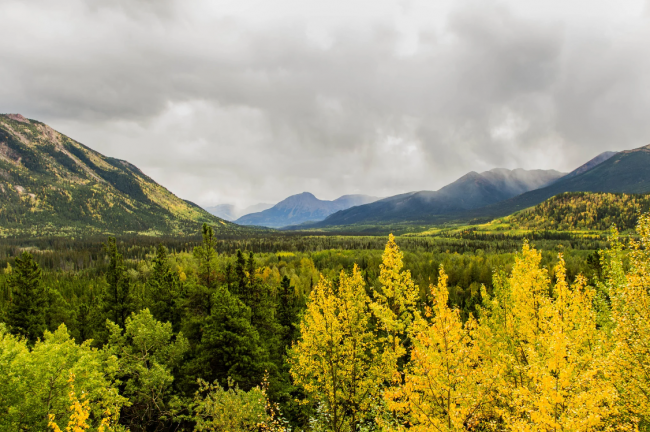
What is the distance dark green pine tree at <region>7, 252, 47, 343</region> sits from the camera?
33375 mm

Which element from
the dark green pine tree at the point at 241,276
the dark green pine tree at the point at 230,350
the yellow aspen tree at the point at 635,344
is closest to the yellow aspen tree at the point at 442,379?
the yellow aspen tree at the point at 635,344

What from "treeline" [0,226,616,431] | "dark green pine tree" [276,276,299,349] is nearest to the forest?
"treeline" [0,226,616,431]

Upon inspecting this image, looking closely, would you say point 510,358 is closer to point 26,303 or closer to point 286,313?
point 286,313

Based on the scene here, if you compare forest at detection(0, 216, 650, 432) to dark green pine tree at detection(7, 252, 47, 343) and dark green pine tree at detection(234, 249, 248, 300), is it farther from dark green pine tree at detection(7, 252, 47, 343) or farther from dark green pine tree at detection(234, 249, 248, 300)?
dark green pine tree at detection(234, 249, 248, 300)

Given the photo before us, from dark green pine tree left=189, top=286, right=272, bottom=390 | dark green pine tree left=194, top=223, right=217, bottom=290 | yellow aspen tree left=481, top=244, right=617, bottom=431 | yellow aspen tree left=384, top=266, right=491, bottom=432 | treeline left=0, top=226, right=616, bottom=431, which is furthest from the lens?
dark green pine tree left=194, top=223, right=217, bottom=290

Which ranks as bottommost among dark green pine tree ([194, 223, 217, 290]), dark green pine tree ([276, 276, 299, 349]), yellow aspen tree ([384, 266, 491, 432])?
dark green pine tree ([276, 276, 299, 349])

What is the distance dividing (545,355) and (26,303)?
49.6 metres

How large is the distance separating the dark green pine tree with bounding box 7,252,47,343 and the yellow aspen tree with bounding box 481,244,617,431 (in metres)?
46.3

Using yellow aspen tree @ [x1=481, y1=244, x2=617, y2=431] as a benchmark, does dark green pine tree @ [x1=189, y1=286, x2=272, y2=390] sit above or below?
below

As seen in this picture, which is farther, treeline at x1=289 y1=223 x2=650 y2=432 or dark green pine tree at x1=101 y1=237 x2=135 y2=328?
dark green pine tree at x1=101 y1=237 x2=135 y2=328

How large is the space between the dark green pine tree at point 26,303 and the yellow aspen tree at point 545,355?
152 ft

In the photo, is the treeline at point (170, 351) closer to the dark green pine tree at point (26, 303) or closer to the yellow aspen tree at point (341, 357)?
the dark green pine tree at point (26, 303)

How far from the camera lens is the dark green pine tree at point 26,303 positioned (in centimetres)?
3338

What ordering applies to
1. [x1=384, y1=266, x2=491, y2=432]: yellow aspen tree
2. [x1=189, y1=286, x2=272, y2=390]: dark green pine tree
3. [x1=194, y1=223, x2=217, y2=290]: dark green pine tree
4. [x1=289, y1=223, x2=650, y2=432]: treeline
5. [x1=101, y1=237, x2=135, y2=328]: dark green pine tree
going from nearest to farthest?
[x1=289, y1=223, x2=650, y2=432]: treeline
[x1=384, y1=266, x2=491, y2=432]: yellow aspen tree
[x1=189, y1=286, x2=272, y2=390]: dark green pine tree
[x1=101, y1=237, x2=135, y2=328]: dark green pine tree
[x1=194, y1=223, x2=217, y2=290]: dark green pine tree
